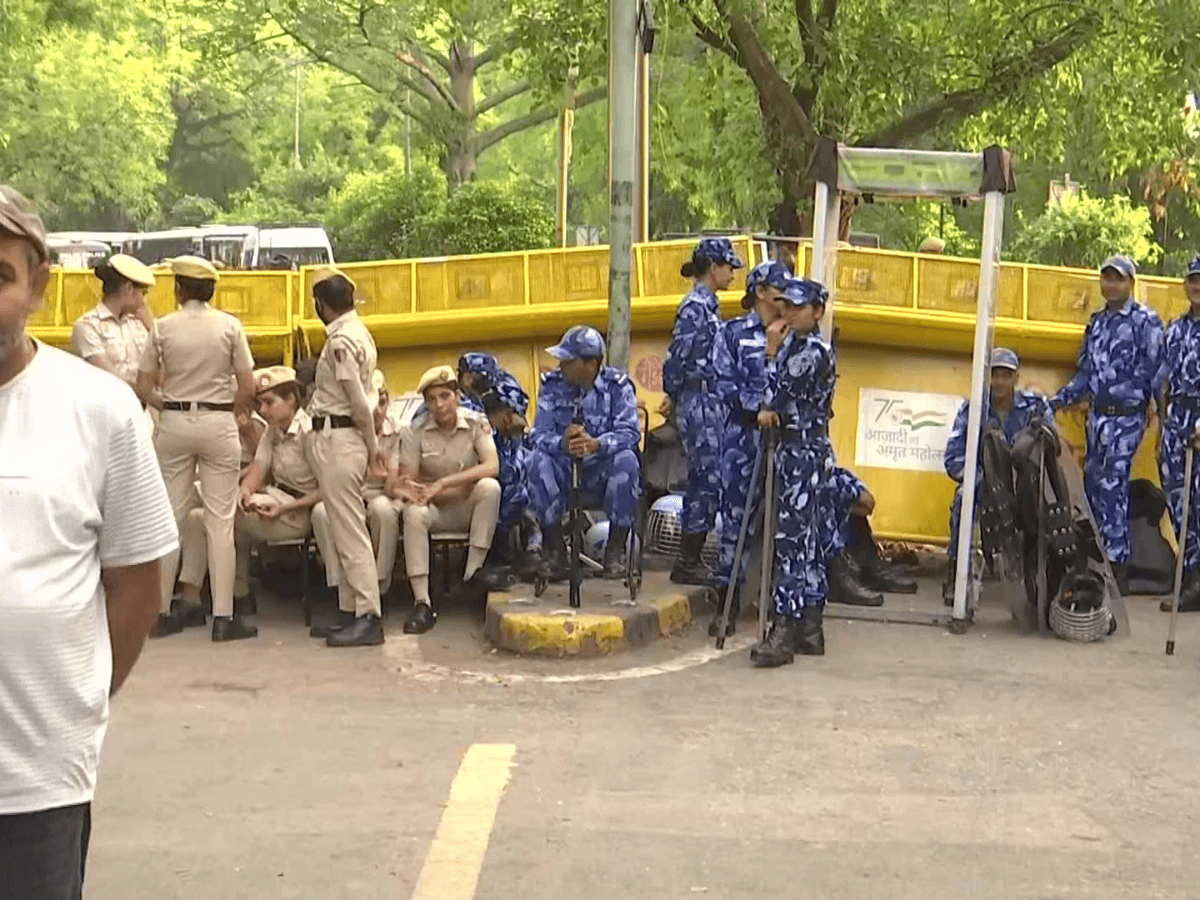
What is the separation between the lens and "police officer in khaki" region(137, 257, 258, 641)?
9.32m

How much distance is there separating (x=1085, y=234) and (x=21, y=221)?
92.1 ft

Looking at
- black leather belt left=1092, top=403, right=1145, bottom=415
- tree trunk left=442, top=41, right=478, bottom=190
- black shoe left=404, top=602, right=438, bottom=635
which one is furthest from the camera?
tree trunk left=442, top=41, right=478, bottom=190

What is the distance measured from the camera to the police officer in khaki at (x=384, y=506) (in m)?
9.74

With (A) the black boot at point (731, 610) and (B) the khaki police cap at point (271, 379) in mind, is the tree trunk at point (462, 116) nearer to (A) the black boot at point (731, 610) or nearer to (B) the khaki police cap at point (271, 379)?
(B) the khaki police cap at point (271, 379)

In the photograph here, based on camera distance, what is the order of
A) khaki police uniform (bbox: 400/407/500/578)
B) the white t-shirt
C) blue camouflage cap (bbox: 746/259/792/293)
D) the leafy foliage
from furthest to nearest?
the leafy foliage, khaki police uniform (bbox: 400/407/500/578), blue camouflage cap (bbox: 746/259/792/293), the white t-shirt

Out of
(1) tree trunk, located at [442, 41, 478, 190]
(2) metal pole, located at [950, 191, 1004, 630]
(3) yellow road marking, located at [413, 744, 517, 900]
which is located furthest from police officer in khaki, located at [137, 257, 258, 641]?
(1) tree trunk, located at [442, 41, 478, 190]

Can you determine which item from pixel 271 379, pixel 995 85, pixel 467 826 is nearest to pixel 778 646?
pixel 271 379

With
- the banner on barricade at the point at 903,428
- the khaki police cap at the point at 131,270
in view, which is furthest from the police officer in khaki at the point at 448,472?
the banner on barricade at the point at 903,428

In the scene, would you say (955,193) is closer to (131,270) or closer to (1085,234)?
(131,270)

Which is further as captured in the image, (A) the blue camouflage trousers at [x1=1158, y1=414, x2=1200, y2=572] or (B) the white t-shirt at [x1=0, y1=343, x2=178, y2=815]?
(A) the blue camouflage trousers at [x1=1158, y1=414, x2=1200, y2=572]

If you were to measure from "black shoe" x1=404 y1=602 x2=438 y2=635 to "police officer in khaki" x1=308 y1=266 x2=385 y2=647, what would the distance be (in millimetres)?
235

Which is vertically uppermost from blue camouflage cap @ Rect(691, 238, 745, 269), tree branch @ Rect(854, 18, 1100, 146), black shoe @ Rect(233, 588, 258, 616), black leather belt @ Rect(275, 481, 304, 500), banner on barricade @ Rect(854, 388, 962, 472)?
tree branch @ Rect(854, 18, 1100, 146)

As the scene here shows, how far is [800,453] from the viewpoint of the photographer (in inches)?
349

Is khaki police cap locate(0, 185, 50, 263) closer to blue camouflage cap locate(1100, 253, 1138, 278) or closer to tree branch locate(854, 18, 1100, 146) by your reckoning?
blue camouflage cap locate(1100, 253, 1138, 278)
